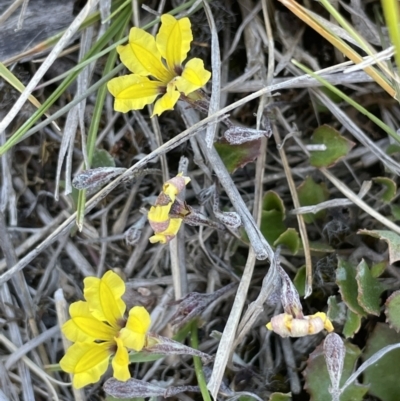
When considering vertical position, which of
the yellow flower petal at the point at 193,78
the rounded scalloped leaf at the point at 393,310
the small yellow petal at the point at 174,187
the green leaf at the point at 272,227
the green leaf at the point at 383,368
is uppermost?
the yellow flower petal at the point at 193,78

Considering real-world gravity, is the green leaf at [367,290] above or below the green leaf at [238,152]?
below

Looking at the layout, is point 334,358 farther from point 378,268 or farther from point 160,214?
point 160,214

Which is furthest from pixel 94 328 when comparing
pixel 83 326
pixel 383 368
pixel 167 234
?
pixel 383 368

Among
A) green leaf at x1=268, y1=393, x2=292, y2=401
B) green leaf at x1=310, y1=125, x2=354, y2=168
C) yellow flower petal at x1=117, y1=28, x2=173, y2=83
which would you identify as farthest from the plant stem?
yellow flower petal at x1=117, y1=28, x2=173, y2=83

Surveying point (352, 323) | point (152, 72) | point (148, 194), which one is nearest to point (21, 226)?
point (148, 194)

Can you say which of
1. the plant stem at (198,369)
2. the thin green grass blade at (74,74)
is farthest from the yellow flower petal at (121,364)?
the thin green grass blade at (74,74)

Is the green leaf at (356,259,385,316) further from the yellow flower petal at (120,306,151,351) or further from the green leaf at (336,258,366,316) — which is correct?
the yellow flower petal at (120,306,151,351)

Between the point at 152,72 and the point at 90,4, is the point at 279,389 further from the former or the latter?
the point at 90,4

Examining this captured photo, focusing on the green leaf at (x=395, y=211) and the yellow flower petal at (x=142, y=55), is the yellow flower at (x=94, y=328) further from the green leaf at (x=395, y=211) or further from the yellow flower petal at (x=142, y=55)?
the green leaf at (x=395, y=211)
